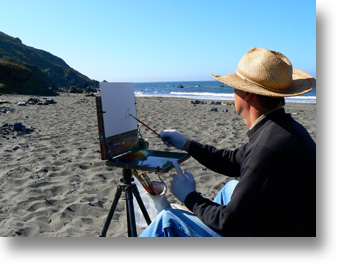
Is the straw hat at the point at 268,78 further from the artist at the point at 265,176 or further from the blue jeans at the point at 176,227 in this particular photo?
the blue jeans at the point at 176,227

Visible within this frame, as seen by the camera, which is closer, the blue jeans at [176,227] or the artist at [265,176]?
the artist at [265,176]

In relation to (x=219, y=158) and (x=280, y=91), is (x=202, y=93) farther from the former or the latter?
(x=280, y=91)

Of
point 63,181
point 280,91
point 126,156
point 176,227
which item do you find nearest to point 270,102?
point 280,91

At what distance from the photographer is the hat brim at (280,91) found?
5.54 feet

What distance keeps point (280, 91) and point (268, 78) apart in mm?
96

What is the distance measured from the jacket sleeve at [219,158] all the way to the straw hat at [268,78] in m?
0.63

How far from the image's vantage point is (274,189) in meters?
1.53

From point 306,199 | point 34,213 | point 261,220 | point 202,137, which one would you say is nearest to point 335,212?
point 306,199

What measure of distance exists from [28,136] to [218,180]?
4.37 metres

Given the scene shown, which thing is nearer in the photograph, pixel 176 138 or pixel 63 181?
pixel 176 138

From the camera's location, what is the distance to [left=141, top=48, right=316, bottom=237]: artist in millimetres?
1537

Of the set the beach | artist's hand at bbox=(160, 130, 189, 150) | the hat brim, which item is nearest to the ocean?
the beach

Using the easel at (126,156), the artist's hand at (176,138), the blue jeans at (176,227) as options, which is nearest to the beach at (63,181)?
the easel at (126,156)

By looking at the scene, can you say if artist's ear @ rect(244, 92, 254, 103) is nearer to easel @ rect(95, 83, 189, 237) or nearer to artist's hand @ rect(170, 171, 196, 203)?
artist's hand @ rect(170, 171, 196, 203)
